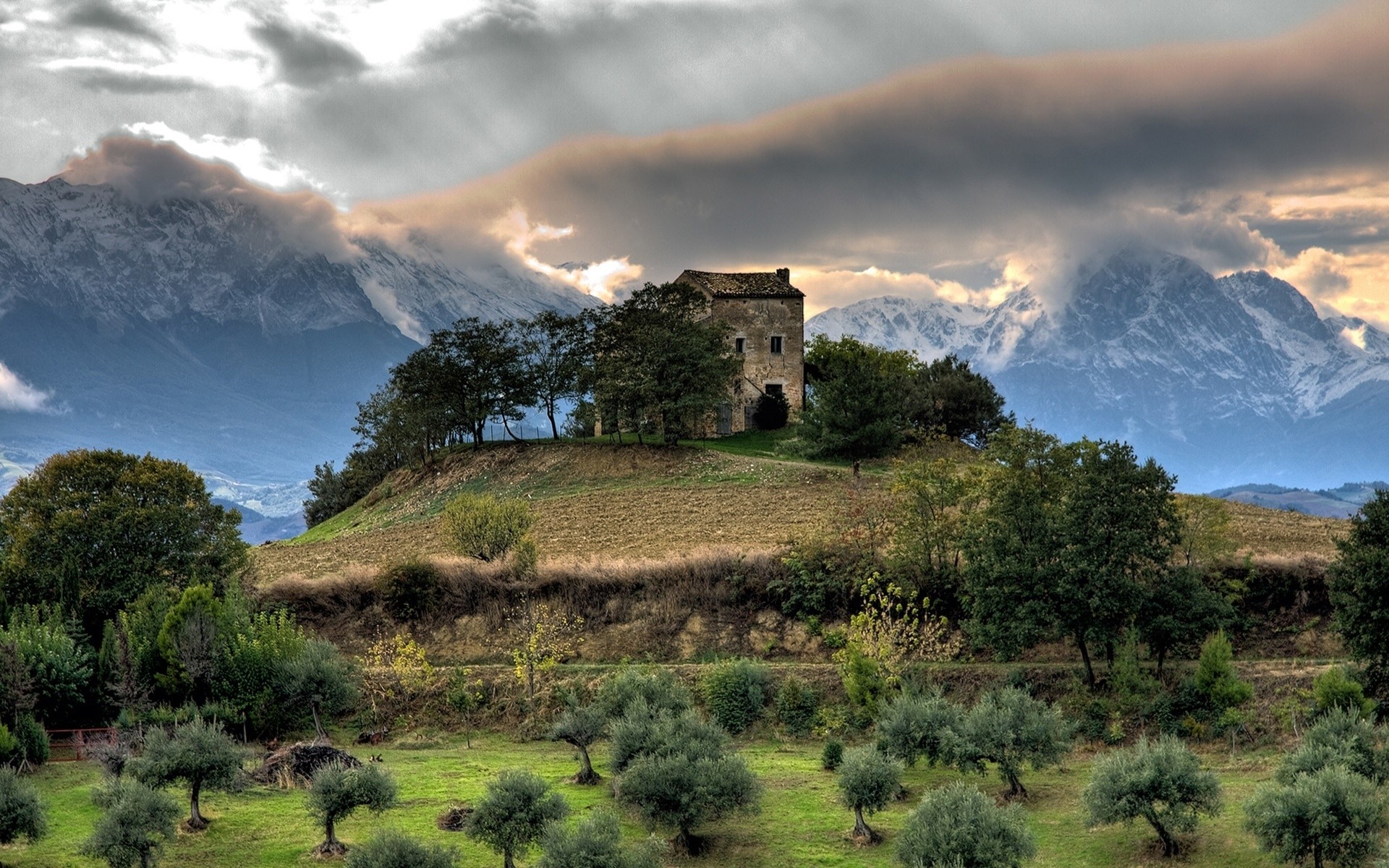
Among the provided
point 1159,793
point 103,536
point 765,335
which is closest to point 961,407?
point 765,335

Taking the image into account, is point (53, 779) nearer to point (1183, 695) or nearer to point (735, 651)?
point (735, 651)

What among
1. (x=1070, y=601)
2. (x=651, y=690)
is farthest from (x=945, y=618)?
(x=651, y=690)

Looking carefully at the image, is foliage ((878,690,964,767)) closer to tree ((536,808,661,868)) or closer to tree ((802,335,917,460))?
tree ((536,808,661,868))

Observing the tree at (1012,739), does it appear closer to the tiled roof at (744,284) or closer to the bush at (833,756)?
the bush at (833,756)

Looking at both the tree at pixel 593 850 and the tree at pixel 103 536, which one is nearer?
the tree at pixel 593 850

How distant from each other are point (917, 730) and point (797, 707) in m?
8.25

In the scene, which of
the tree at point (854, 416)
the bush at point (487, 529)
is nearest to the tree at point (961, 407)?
the tree at point (854, 416)

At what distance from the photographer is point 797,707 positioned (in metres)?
44.8

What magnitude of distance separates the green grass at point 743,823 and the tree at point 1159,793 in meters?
1.02

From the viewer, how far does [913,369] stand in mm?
104750

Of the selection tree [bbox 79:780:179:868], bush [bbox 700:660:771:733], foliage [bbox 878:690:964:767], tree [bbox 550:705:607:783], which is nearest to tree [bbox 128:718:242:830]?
tree [bbox 79:780:179:868]

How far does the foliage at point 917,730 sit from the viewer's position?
37.2 meters

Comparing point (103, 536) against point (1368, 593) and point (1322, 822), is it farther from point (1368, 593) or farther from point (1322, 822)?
point (1368, 593)

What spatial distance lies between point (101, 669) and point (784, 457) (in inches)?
1843
